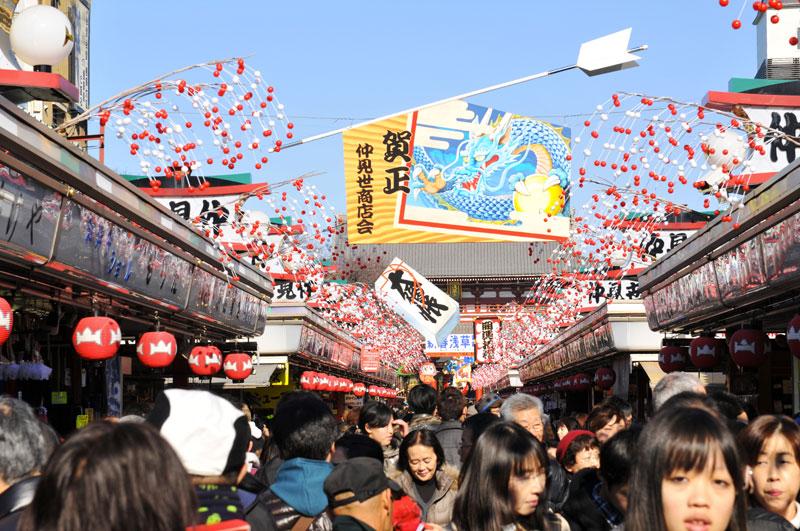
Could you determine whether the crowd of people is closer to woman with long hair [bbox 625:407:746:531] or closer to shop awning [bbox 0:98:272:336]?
woman with long hair [bbox 625:407:746:531]

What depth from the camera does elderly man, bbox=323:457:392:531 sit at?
432cm

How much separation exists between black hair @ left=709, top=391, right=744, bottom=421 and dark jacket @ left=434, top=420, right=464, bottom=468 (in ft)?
9.46

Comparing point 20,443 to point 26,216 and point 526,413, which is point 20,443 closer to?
point 26,216

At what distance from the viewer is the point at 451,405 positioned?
10625 millimetres

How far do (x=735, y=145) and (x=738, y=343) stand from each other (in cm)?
258

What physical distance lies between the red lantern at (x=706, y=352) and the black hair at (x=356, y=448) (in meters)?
7.72

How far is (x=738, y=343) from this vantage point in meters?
11.7

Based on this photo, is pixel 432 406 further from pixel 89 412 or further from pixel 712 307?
pixel 89 412

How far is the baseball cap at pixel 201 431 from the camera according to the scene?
3473 millimetres

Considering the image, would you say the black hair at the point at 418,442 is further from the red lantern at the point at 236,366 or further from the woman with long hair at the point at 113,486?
the red lantern at the point at 236,366

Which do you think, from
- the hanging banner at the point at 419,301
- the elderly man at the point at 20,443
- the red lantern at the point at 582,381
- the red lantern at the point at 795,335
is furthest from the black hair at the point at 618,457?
the red lantern at the point at 582,381

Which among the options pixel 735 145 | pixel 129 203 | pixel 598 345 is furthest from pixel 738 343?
pixel 598 345

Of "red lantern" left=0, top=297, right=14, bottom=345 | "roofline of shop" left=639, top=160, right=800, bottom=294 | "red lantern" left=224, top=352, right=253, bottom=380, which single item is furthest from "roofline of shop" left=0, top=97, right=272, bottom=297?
"roofline of shop" left=639, top=160, right=800, bottom=294

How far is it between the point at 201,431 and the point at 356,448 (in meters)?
3.62
